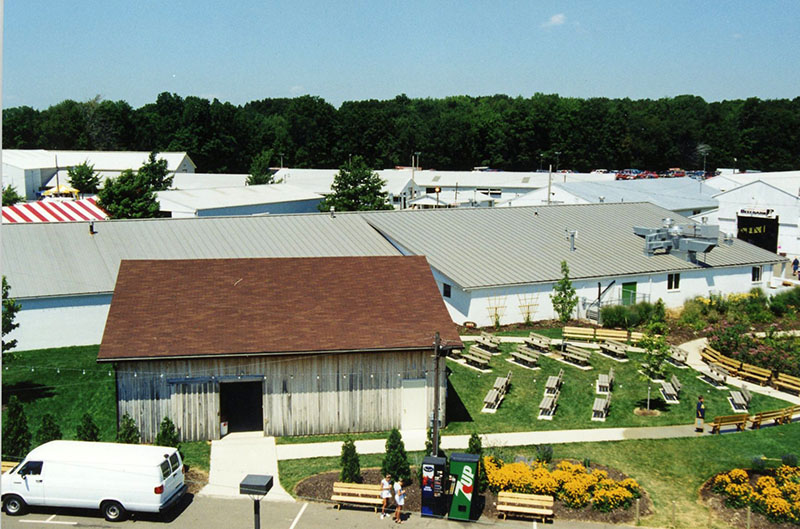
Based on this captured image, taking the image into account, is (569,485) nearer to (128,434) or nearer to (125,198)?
(128,434)

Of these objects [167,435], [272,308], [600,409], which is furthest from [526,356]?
[167,435]

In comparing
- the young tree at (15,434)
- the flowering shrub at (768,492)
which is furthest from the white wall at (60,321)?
the flowering shrub at (768,492)

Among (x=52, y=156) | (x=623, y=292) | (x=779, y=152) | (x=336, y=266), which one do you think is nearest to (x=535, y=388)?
(x=336, y=266)

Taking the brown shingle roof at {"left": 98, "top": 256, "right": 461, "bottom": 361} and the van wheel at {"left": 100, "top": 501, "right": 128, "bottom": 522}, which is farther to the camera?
the brown shingle roof at {"left": 98, "top": 256, "right": 461, "bottom": 361}

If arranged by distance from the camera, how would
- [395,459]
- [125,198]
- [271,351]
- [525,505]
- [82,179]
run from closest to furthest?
[525,505] → [395,459] → [271,351] → [125,198] → [82,179]

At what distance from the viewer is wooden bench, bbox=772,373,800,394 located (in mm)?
32438

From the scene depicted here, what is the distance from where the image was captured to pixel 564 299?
4122cm

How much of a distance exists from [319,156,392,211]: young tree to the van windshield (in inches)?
1965

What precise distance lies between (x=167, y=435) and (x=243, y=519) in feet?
18.2

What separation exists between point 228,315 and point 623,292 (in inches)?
1027

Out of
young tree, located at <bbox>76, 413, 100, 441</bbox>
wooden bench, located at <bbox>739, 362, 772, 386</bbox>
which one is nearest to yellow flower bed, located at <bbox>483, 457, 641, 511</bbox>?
young tree, located at <bbox>76, 413, 100, 441</bbox>

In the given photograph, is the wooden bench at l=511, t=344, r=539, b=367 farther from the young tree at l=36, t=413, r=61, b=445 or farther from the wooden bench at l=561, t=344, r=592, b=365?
the young tree at l=36, t=413, r=61, b=445

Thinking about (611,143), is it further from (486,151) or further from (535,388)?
(535,388)

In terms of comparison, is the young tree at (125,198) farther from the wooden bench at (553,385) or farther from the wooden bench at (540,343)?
the wooden bench at (553,385)
